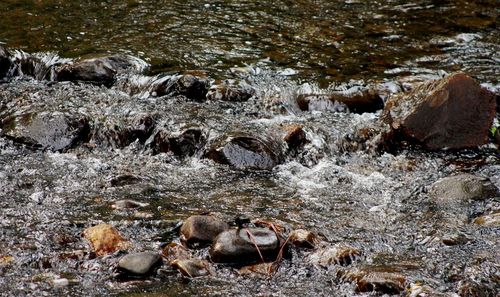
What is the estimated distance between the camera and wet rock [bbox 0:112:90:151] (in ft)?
22.2

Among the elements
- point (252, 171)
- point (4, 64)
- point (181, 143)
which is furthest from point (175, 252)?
point (4, 64)

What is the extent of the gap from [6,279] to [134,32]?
21.1 feet

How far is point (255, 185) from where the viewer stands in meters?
5.99

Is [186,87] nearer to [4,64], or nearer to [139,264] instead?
[4,64]

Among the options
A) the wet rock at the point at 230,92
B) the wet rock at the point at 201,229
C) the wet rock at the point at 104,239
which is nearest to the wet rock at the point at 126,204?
the wet rock at the point at 104,239

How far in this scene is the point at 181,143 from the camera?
6.80m

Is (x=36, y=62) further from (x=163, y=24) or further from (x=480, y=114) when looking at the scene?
(x=480, y=114)

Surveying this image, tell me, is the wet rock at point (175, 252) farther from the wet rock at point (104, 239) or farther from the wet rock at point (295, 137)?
the wet rock at point (295, 137)

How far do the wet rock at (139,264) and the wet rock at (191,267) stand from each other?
0.14 meters

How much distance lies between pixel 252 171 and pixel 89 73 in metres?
3.29

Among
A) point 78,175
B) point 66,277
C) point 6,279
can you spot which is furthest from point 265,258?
point 78,175

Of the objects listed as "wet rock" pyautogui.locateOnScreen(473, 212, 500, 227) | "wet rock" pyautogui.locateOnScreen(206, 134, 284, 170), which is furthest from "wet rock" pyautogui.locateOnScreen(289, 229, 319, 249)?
"wet rock" pyautogui.locateOnScreen(206, 134, 284, 170)

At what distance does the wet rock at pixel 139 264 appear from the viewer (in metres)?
4.12

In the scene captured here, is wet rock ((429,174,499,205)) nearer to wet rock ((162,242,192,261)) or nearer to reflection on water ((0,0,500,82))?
wet rock ((162,242,192,261))
